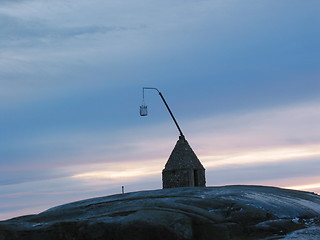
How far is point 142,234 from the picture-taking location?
8.66 m

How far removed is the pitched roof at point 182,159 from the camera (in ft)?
74.3

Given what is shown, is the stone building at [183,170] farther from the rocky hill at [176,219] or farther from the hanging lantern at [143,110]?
the rocky hill at [176,219]

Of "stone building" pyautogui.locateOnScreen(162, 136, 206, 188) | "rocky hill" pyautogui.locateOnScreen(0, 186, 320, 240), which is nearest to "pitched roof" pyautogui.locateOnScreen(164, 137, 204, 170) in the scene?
"stone building" pyautogui.locateOnScreen(162, 136, 206, 188)

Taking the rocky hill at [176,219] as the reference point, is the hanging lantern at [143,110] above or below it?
above

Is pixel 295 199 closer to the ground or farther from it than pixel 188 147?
closer to the ground

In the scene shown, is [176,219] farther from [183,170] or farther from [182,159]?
[182,159]

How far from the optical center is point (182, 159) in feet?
74.7

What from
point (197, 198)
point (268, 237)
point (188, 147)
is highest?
point (188, 147)

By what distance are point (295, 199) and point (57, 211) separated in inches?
186

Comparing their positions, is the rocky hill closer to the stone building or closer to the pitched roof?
the stone building

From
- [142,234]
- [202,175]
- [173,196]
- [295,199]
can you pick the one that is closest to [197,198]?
[173,196]

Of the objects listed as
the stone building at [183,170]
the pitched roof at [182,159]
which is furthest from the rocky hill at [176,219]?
the pitched roof at [182,159]

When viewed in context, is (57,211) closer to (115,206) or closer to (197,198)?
(115,206)

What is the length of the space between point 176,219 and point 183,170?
13710 millimetres
